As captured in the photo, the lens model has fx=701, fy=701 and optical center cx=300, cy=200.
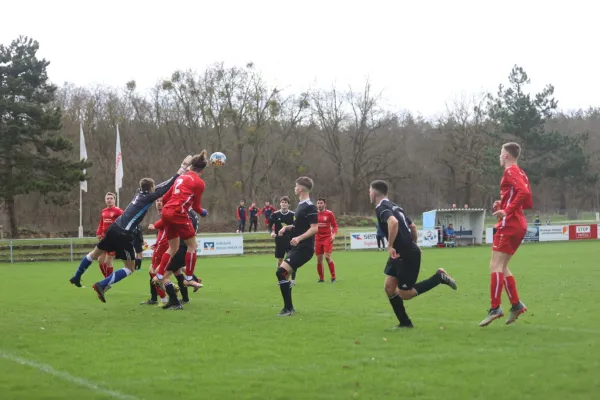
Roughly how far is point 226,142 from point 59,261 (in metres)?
32.1

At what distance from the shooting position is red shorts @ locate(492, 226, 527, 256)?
29.3 ft

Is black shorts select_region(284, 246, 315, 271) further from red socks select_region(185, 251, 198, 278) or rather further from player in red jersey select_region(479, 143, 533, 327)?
player in red jersey select_region(479, 143, 533, 327)

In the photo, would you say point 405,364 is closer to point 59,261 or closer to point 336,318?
point 336,318

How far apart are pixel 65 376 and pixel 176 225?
5.15m

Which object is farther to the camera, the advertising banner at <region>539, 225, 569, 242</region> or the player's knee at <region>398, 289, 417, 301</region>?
the advertising banner at <region>539, 225, 569, 242</region>

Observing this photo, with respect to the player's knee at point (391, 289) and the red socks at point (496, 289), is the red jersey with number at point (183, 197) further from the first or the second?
the red socks at point (496, 289)

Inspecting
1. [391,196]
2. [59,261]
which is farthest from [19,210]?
[391,196]

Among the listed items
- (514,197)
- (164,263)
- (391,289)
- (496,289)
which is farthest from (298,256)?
(514,197)

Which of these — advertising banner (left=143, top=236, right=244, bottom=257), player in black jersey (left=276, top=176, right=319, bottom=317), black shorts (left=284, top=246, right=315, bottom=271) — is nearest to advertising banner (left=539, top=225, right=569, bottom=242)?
advertising banner (left=143, top=236, right=244, bottom=257)

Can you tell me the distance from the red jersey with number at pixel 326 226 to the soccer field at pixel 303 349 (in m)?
4.32

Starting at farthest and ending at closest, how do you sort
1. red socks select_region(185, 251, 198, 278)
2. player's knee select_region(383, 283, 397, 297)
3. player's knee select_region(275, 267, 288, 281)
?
red socks select_region(185, 251, 198, 278) → player's knee select_region(275, 267, 288, 281) → player's knee select_region(383, 283, 397, 297)

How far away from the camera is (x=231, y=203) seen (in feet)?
209

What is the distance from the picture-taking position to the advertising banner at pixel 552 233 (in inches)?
1615

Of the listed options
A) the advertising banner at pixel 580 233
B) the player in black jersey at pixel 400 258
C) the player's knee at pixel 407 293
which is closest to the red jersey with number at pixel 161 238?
the player in black jersey at pixel 400 258
